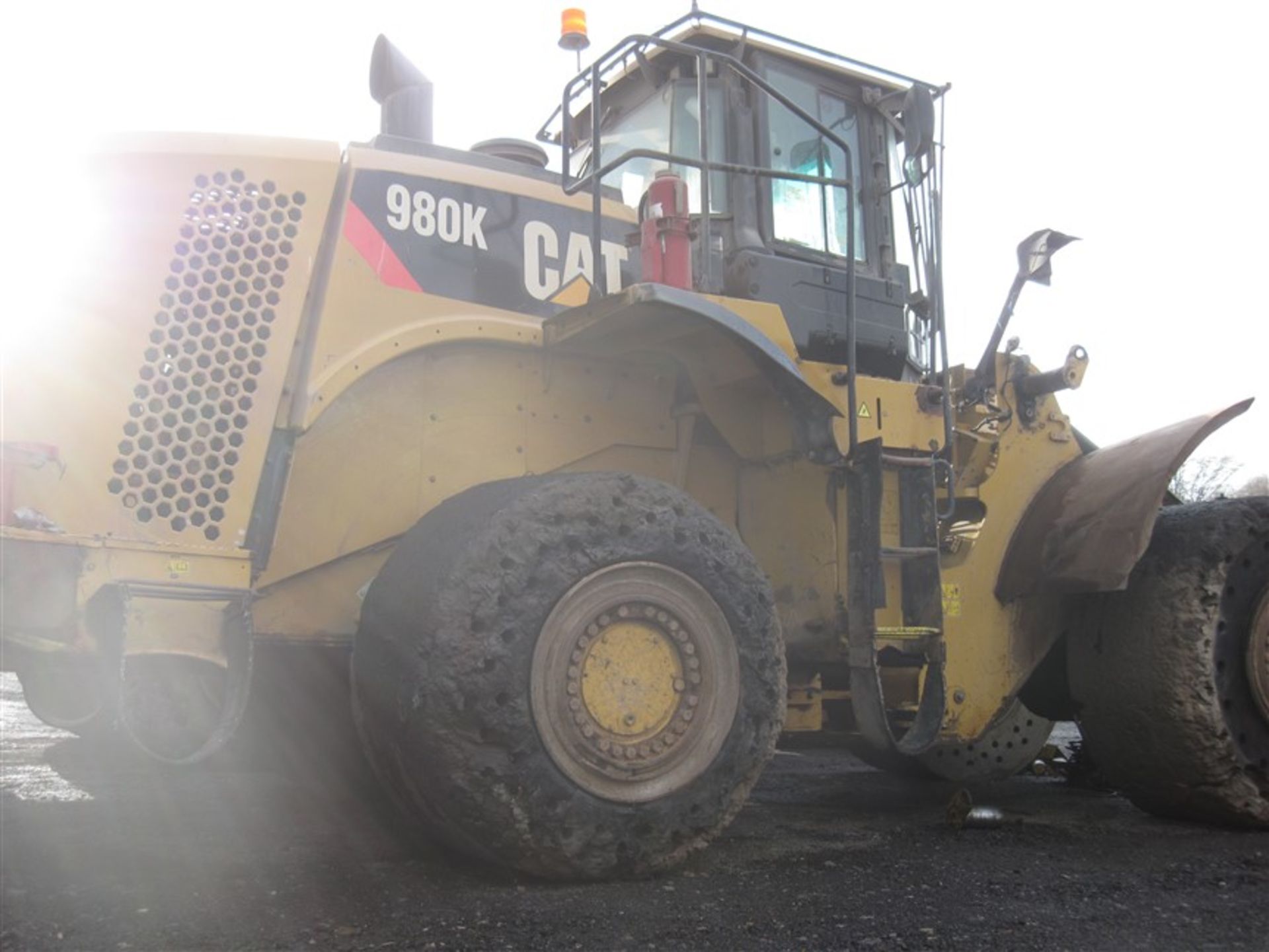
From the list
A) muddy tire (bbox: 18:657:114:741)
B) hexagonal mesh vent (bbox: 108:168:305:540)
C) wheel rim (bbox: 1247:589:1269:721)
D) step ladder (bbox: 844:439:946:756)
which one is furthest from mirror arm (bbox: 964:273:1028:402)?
muddy tire (bbox: 18:657:114:741)

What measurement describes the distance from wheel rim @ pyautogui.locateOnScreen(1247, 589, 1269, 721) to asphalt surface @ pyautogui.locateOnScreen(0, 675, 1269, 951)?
0.53 m

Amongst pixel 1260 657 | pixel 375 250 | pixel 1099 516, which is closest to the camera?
pixel 375 250

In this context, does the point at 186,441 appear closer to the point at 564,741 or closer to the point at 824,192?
the point at 564,741

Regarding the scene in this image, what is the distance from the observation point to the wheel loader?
10.6 ft

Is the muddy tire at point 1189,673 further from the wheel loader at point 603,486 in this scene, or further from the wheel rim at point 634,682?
the wheel rim at point 634,682

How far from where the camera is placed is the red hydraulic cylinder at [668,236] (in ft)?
13.3

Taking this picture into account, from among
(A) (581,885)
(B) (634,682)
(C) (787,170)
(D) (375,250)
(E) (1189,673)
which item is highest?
(C) (787,170)

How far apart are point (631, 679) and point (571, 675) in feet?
0.72

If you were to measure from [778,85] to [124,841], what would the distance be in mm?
3924

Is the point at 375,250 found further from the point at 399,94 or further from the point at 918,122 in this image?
the point at 918,122

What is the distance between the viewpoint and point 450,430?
4.05 metres

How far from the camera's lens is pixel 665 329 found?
404 cm

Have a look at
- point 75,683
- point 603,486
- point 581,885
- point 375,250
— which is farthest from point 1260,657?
point 75,683

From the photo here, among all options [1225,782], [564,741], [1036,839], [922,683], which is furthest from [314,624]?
[1225,782]
